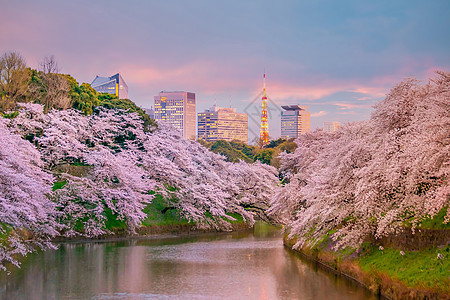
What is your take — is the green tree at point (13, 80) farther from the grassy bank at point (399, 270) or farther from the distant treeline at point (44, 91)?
the grassy bank at point (399, 270)

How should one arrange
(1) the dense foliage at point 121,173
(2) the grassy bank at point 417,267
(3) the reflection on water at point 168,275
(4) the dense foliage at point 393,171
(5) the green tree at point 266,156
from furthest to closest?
(5) the green tree at point 266,156, (1) the dense foliage at point 121,173, (3) the reflection on water at point 168,275, (4) the dense foliage at point 393,171, (2) the grassy bank at point 417,267

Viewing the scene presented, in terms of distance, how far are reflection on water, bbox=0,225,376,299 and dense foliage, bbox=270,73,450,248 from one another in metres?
2.94

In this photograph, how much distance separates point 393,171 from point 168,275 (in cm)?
1396

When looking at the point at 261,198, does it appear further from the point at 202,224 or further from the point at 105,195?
the point at 105,195

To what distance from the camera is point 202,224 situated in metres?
56.8

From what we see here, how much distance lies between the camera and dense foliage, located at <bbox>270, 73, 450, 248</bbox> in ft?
64.4

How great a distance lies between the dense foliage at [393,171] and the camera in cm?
1964

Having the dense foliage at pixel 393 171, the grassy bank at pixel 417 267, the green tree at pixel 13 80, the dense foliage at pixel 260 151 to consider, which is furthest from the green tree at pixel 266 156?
the grassy bank at pixel 417 267

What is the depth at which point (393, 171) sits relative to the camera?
21.4m

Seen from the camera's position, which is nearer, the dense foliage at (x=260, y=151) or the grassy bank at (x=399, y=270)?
the grassy bank at (x=399, y=270)

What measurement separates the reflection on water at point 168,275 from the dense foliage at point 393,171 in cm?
294

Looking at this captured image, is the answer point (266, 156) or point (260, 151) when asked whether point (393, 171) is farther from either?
point (260, 151)

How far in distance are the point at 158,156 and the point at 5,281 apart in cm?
3334

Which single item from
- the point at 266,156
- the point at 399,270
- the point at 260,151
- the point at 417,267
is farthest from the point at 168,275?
the point at 260,151
